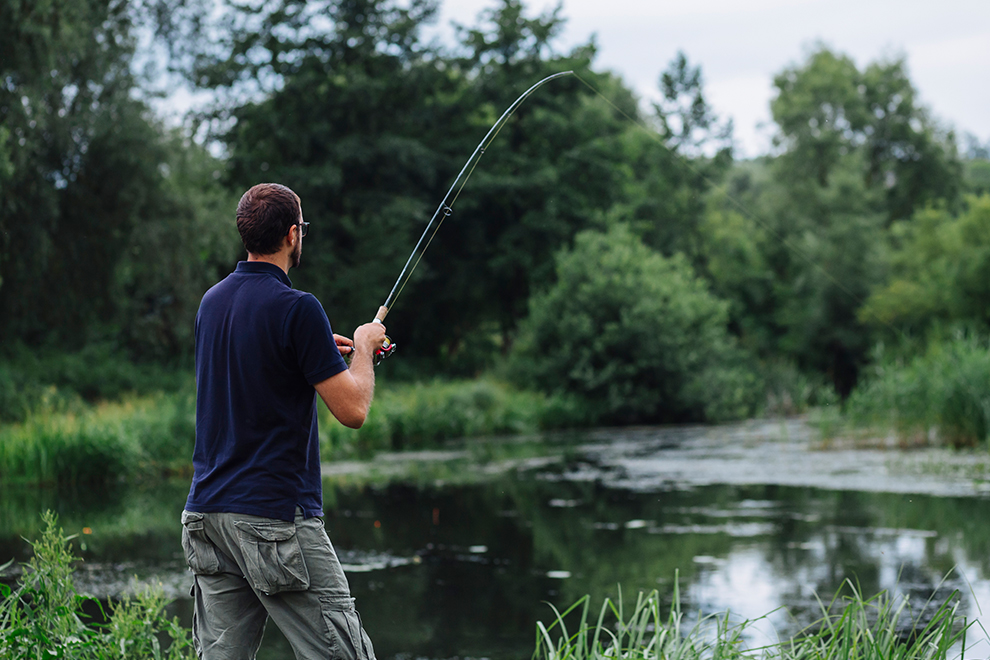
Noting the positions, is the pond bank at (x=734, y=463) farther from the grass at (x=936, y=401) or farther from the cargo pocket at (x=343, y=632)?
the cargo pocket at (x=343, y=632)

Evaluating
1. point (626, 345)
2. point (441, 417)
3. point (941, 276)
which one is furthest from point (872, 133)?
point (441, 417)

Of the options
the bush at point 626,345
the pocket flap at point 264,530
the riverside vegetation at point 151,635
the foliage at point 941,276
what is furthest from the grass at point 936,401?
the pocket flap at point 264,530

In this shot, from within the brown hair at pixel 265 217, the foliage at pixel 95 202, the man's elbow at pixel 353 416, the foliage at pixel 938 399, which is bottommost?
the foliage at pixel 938 399

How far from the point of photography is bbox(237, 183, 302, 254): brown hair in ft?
10.0

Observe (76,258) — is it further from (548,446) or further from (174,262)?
(548,446)

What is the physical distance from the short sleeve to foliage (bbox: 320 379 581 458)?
16.1 meters

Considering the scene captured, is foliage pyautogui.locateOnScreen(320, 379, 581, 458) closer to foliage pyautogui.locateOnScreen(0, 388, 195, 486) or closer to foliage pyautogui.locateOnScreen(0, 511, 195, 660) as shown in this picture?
foliage pyautogui.locateOnScreen(0, 388, 195, 486)

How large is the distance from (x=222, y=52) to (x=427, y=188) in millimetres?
7755

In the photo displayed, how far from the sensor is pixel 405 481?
15055 millimetres

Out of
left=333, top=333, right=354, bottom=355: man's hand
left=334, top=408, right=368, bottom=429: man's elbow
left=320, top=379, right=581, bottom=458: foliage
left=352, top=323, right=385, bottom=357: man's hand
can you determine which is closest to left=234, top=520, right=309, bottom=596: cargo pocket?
left=334, top=408, right=368, bottom=429: man's elbow

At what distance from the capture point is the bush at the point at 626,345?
2762cm

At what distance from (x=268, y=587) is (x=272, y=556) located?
0.31 feet

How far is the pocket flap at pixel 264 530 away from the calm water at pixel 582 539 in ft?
6.25

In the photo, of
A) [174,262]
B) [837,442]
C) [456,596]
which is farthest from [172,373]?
[456,596]
